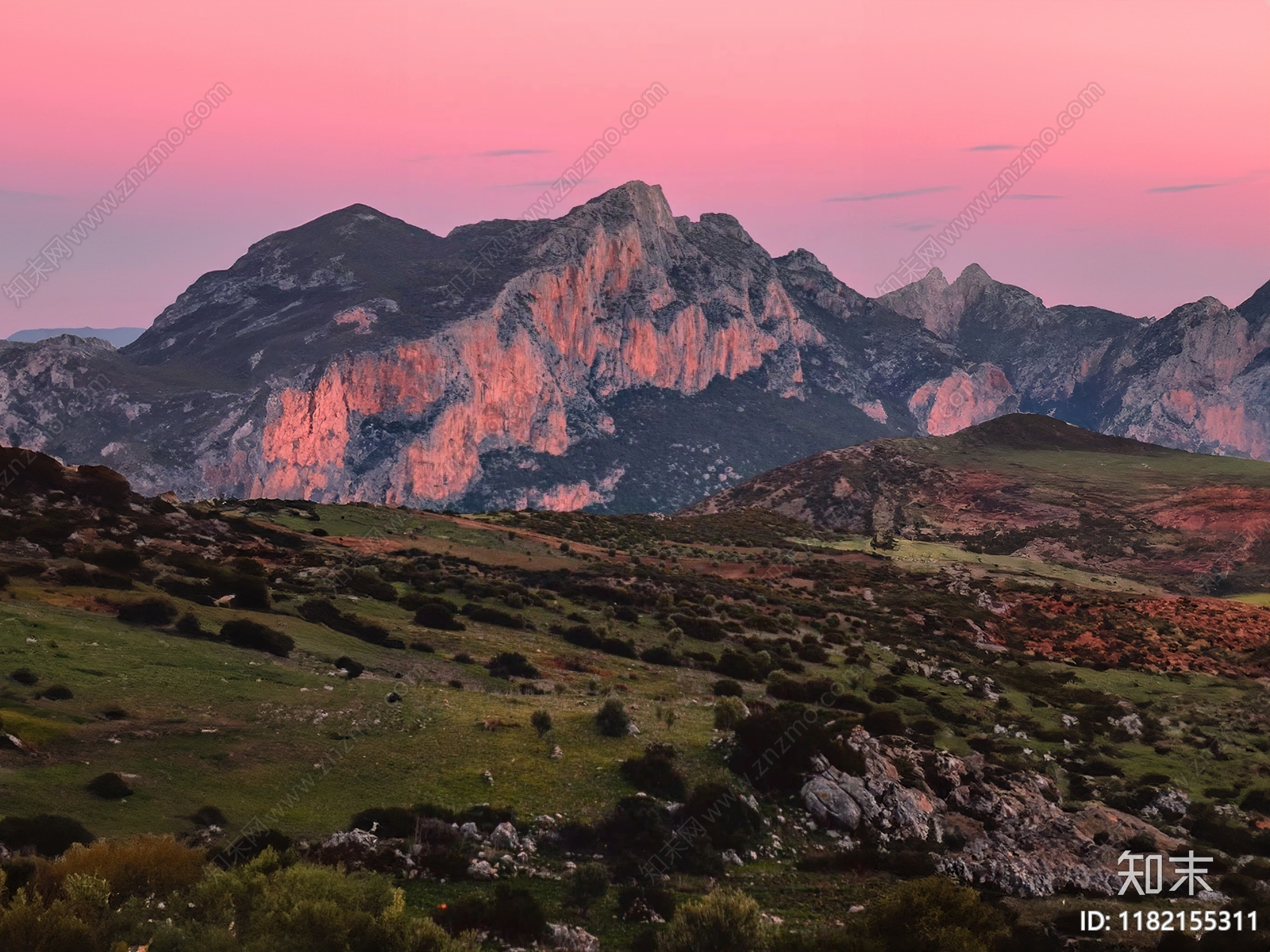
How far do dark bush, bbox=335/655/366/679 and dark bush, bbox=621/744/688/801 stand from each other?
10.7 metres

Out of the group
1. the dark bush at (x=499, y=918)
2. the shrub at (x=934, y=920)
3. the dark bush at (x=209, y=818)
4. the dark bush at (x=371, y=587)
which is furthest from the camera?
the dark bush at (x=371, y=587)

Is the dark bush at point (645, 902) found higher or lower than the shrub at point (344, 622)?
lower

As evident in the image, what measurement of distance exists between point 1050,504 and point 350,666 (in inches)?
5692

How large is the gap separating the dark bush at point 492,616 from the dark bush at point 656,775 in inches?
824

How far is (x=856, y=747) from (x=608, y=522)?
73215 mm

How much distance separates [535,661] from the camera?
42.0 metres

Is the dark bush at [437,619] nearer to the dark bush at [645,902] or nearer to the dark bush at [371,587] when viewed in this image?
the dark bush at [371,587]

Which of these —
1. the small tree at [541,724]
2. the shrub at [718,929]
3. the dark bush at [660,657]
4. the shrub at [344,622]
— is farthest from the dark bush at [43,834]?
the dark bush at [660,657]

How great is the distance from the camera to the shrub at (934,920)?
60.1 ft

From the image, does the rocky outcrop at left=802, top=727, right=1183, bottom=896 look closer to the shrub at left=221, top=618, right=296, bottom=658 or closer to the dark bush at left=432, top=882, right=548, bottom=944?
the dark bush at left=432, top=882, right=548, bottom=944

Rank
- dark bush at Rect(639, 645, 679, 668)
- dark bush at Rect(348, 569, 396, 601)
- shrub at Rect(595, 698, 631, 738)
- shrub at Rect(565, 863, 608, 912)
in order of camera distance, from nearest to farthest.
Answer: shrub at Rect(565, 863, 608, 912) < shrub at Rect(595, 698, 631, 738) < dark bush at Rect(639, 645, 679, 668) < dark bush at Rect(348, 569, 396, 601)

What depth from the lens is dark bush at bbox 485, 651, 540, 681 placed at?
38.4 m

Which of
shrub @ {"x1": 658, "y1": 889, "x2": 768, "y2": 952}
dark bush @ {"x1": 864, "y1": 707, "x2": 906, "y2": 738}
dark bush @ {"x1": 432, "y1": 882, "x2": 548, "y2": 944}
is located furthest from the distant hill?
dark bush @ {"x1": 432, "y1": 882, "x2": 548, "y2": 944}

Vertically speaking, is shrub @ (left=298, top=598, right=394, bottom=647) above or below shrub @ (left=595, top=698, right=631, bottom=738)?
above
